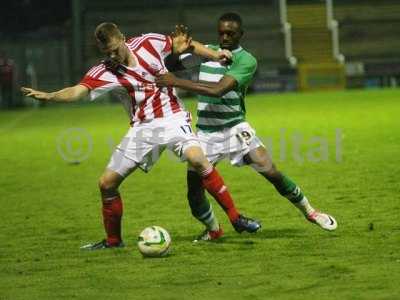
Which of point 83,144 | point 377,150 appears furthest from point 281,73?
point 377,150

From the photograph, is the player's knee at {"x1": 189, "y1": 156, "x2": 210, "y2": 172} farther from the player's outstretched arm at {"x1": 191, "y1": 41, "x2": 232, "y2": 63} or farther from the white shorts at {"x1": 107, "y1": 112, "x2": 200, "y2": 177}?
the player's outstretched arm at {"x1": 191, "y1": 41, "x2": 232, "y2": 63}

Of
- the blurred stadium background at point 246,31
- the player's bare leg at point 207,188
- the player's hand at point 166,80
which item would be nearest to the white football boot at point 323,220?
the player's bare leg at point 207,188

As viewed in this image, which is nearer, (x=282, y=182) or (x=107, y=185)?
(x=107, y=185)

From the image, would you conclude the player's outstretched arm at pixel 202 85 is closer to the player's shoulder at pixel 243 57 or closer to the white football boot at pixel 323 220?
the player's shoulder at pixel 243 57

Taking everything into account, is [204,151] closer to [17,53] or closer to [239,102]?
[239,102]

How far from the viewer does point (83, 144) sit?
62.1 ft

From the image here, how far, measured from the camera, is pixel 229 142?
8844 mm

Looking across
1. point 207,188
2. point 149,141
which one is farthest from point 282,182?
point 149,141

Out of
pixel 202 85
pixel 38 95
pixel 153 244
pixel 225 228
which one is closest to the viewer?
pixel 153 244

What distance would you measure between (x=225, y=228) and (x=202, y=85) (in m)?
1.72

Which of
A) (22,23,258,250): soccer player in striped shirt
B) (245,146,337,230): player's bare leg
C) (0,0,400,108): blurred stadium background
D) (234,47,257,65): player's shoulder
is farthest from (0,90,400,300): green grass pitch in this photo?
(0,0,400,108): blurred stadium background

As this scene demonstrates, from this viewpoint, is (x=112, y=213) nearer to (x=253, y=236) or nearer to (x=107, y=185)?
(x=107, y=185)

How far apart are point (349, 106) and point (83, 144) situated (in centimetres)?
879

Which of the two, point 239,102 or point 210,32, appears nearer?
point 239,102
